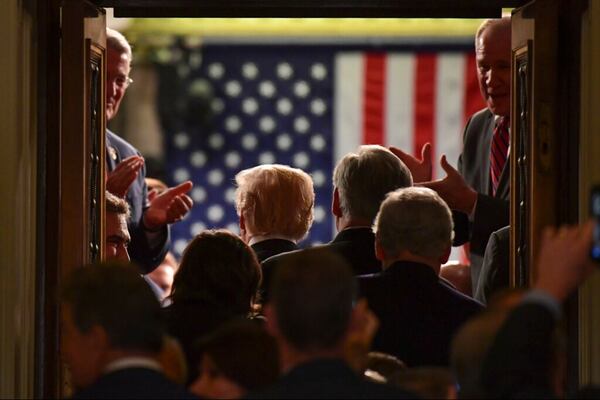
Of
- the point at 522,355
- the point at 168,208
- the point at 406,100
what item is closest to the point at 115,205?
the point at 168,208

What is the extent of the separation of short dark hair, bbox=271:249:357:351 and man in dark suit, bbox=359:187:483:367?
1.26 metres

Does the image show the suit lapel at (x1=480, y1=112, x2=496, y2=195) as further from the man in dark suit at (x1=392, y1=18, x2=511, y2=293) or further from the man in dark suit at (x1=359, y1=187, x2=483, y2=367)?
the man in dark suit at (x1=359, y1=187, x2=483, y2=367)

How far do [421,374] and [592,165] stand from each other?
5.78 feet

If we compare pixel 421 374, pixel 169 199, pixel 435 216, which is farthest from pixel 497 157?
pixel 421 374

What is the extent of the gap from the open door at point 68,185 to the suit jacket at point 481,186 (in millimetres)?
1658

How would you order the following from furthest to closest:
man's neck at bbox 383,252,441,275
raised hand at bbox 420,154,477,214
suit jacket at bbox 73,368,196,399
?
raised hand at bbox 420,154,477,214 → man's neck at bbox 383,252,441,275 → suit jacket at bbox 73,368,196,399

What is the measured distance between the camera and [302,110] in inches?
509

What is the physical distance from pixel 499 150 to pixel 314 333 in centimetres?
371

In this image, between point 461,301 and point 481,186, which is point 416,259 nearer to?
point 461,301

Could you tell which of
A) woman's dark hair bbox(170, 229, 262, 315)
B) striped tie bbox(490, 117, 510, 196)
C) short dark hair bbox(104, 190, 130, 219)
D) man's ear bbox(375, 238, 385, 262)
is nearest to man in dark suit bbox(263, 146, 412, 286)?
man's ear bbox(375, 238, 385, 262)

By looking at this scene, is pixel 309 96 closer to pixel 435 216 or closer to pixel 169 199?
pixel 169 199

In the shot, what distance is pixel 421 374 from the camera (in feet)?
12.1

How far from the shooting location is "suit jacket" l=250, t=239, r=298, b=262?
5.68 m

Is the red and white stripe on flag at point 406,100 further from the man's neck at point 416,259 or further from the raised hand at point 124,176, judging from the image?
the man's neck at point 416,259
